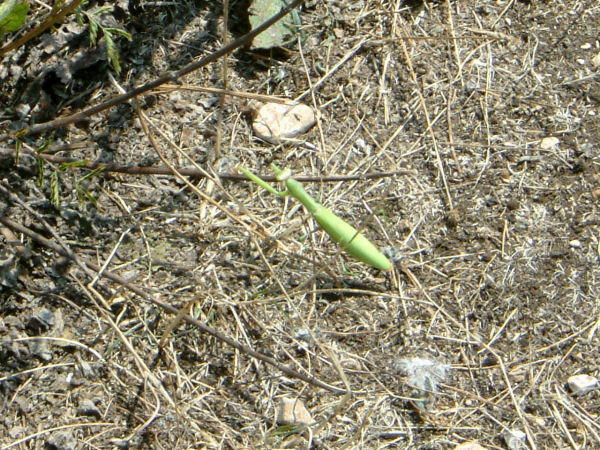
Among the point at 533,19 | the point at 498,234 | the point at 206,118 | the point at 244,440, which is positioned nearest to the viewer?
the point at 244,440

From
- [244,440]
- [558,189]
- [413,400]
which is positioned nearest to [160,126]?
[244,440]

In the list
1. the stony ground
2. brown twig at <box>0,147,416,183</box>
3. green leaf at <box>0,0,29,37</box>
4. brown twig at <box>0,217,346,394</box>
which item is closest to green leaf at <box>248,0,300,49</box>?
the stony ground

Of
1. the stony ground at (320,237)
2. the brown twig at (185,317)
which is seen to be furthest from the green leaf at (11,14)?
the brown twig at (185,317)

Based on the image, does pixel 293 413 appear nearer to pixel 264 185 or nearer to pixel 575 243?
pixel 264 185

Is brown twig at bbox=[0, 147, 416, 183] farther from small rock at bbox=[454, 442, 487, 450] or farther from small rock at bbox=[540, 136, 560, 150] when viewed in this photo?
→ small rock at bbox=[454, 442, 487, 450]

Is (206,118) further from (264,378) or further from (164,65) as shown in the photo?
(264,378)

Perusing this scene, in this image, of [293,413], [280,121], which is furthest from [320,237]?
[293,413]
